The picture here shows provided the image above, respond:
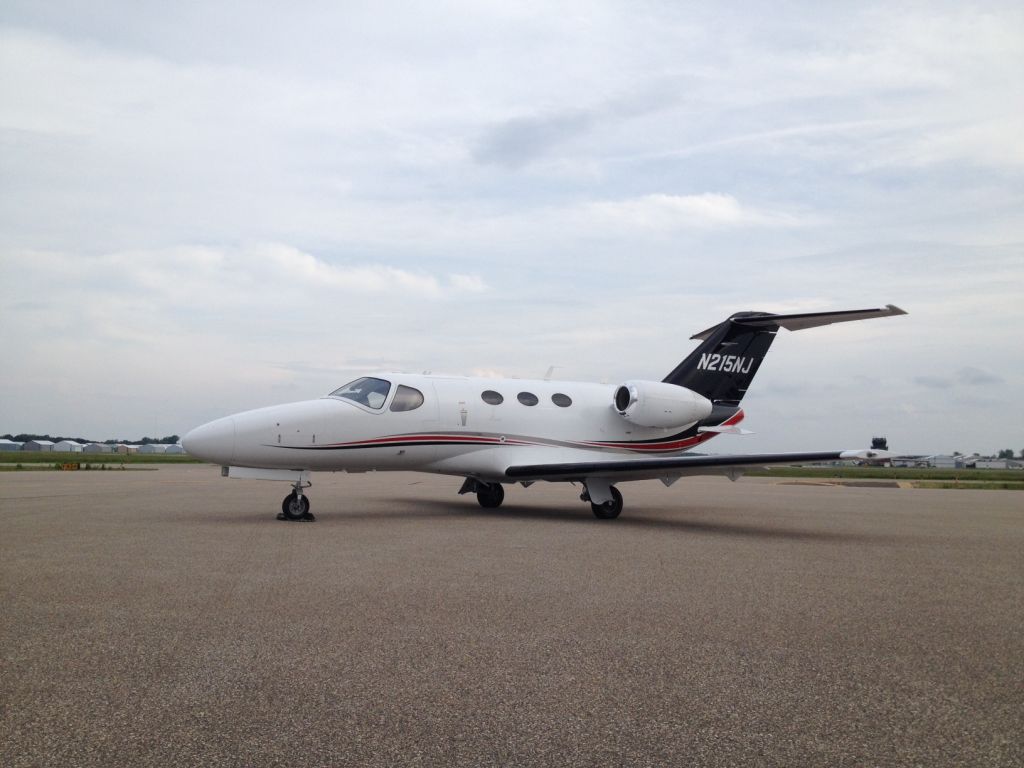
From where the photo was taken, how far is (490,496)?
725 inches

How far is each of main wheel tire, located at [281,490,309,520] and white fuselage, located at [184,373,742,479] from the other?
0.63 metres

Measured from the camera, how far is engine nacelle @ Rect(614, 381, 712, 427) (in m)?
17.8

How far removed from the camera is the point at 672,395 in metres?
18.1

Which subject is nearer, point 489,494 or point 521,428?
point 521,428

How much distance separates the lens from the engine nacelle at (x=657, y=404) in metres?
17.8

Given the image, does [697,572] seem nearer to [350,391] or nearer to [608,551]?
[608,551]

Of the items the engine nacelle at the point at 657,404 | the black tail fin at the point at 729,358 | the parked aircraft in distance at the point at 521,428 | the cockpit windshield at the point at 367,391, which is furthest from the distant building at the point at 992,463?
the cockpit windshield at the point at 367,391

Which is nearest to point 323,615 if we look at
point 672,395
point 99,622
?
point 99,622

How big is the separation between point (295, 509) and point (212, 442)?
67.0 inches

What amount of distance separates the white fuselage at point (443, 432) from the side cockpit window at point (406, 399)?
0.08 feet

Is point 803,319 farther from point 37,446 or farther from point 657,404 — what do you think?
point 37,446

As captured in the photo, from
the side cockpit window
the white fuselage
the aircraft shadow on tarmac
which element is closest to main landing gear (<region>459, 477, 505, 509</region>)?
the aircraft shadow on tarmac

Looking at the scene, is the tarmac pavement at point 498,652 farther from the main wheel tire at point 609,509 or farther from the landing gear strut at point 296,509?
the main wheel tire at point 609,509

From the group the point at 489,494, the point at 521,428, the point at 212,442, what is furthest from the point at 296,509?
the point at 489,494
